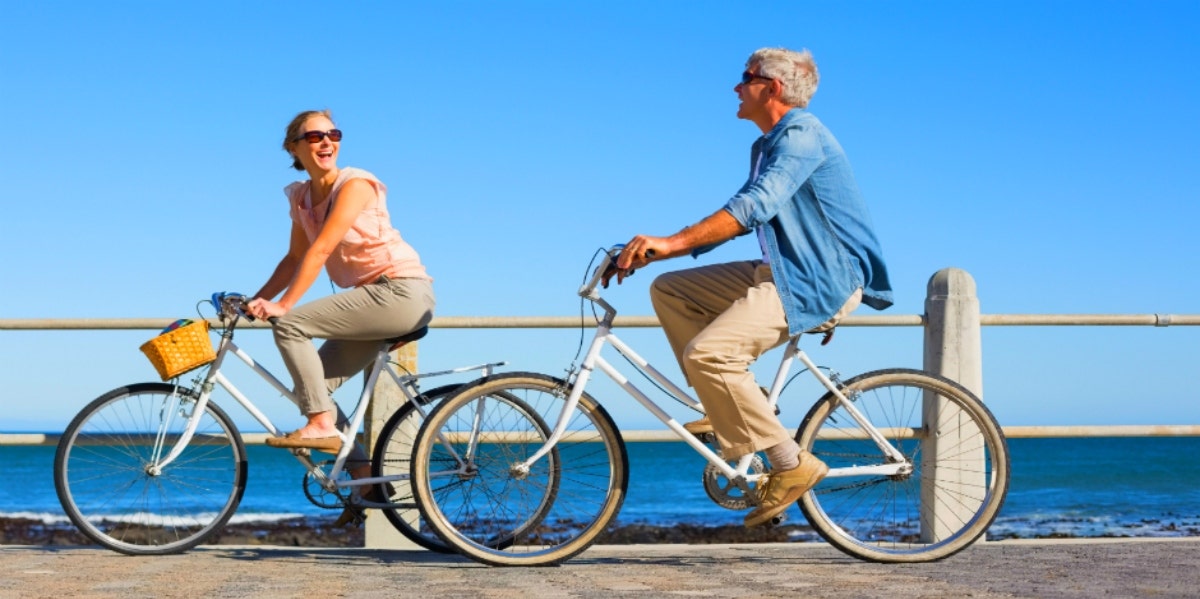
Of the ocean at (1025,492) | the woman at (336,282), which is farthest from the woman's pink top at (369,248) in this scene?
the ocean at (1025,492)

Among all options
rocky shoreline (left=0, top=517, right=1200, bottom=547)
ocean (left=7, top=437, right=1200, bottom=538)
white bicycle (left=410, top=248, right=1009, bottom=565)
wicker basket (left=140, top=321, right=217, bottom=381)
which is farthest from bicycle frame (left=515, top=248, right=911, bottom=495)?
ocean (left=7, top=437, right=1200, bottom=538)

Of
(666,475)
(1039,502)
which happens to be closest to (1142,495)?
A: (1039,502)

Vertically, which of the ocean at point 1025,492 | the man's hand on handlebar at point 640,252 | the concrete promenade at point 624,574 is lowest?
the ocean at point 1025,492

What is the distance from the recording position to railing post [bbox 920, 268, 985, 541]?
542cm

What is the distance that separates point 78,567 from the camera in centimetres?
468

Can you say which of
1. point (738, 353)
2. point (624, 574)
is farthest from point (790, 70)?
point (624, 574)

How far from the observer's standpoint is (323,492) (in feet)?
16.5

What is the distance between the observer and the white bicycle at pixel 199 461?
501 cm

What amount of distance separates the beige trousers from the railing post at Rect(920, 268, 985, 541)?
3.46ft

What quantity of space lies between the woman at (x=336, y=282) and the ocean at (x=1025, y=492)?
73.3 feet

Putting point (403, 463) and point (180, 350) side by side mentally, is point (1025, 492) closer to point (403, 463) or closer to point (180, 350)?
point (403, 463)

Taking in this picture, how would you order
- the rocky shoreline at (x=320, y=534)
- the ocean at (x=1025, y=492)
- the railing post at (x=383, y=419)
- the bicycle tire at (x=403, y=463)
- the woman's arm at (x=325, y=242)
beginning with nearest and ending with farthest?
the woman's arm at (x=325, y=242)
the bicycle tire at (x=403, y=463)
the railing post at (x=383, y=419)
the rocky shoreline at (x=320, y=534)
the ocean at (x=1025, y=492)

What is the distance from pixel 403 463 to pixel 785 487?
5.11 feet

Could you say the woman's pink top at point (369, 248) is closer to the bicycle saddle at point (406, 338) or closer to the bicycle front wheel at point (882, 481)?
the bicycle saddle at point (406, 338)
